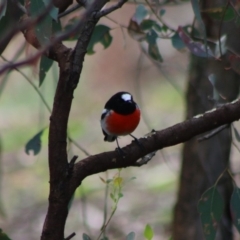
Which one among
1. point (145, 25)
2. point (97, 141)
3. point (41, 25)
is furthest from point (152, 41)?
point (97, 141)

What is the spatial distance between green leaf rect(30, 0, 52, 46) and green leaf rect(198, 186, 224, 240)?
2.17 feet

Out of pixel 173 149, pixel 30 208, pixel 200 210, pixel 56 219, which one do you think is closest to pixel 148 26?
pixel 200 210

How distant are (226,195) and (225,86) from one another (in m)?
0.46

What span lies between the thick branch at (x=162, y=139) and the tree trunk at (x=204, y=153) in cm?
103

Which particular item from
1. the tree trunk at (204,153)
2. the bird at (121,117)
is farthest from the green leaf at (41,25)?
the tree trunk at (204,153)

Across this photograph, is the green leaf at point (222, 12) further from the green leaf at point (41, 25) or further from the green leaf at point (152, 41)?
the green leaf at point (41, 25)

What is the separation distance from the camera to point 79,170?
1406mm

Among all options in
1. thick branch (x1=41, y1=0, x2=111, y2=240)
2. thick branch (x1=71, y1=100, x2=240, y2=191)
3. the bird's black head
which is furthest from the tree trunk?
thick branch (x1=41, y1=0, x2=111, y2=240)

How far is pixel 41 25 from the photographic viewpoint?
52.2 inches

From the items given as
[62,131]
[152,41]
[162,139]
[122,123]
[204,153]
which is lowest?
[204,153]

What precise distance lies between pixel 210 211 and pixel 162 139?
335mm

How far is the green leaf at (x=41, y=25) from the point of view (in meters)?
1.32

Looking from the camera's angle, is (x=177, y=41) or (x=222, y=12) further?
(x=177, y=41)

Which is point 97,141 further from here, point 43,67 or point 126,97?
point 43,67
